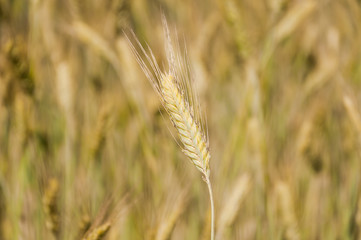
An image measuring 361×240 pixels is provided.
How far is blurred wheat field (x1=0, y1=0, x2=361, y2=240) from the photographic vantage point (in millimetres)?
653

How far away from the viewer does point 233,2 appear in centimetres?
88

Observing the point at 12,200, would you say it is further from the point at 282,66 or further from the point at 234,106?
the point at 282,66

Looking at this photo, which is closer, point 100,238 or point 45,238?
point 100,238

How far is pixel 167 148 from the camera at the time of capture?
86cm

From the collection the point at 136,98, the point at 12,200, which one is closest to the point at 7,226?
the point at 12,200

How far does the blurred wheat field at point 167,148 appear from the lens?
25.7 inches

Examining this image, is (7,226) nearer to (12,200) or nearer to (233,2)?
(12,200)

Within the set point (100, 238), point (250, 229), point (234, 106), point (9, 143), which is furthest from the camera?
point (234, 106)

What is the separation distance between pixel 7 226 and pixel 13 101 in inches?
9.5

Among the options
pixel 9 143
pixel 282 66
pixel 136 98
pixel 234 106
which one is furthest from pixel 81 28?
pixel 282 66

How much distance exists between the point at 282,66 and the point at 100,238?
37.6 inches

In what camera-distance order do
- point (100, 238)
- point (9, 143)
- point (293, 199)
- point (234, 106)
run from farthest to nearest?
point (234, 106) < point (9, 143) < point (293, 199) < point (100, 238)

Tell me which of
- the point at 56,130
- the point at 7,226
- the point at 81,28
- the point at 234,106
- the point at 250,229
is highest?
the point at 81,28

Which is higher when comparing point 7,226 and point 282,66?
point 7,226
